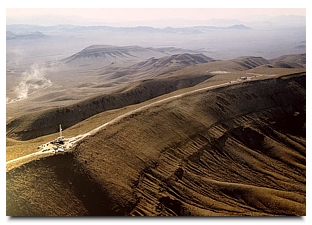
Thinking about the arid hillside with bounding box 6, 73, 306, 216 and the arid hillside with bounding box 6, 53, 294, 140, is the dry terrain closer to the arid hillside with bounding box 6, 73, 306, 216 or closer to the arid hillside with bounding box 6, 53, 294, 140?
the arid hillside with bounding box 6, 73, 306, 216

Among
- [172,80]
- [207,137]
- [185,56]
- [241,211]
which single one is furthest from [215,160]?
[185,56]

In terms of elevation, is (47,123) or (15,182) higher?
(15,182)

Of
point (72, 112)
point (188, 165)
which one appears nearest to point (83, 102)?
point (72, 112)

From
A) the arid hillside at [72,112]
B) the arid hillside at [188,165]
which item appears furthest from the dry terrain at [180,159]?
the arid hillside at [72,112]

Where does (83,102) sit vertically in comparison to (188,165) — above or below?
below

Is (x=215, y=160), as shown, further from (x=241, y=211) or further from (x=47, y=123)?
(x=47, y=123)

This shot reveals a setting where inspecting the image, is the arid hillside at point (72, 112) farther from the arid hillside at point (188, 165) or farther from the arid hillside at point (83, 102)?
the arid hillside at point (188, 165)

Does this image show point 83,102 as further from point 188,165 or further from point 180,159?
point 188,165

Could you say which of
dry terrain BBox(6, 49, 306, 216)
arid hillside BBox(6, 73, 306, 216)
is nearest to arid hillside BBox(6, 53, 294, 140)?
dry terrain BBox(6, 49, 306, 216)
